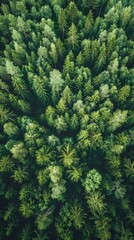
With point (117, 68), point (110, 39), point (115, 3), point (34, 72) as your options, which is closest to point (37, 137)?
point (34, 72)

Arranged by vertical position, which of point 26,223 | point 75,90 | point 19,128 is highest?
point 75,90

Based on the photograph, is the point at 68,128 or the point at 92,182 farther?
the point at 68,128

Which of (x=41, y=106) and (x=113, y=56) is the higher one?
(x=113, y=56)

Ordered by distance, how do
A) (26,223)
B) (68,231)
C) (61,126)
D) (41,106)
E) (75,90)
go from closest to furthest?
1. (68,231)
2. (26,223)
3. (61,126)
4. (75,90)
5. (41,106)

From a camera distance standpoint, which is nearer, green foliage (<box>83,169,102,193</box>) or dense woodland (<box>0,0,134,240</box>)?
green foliage (<box>83,169,102,193</box>)

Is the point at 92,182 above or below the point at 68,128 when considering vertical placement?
below

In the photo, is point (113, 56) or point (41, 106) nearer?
point (113, 56)

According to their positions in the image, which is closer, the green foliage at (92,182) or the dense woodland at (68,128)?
the green foliage at (92,182)

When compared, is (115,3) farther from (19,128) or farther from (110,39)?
(19,128)
